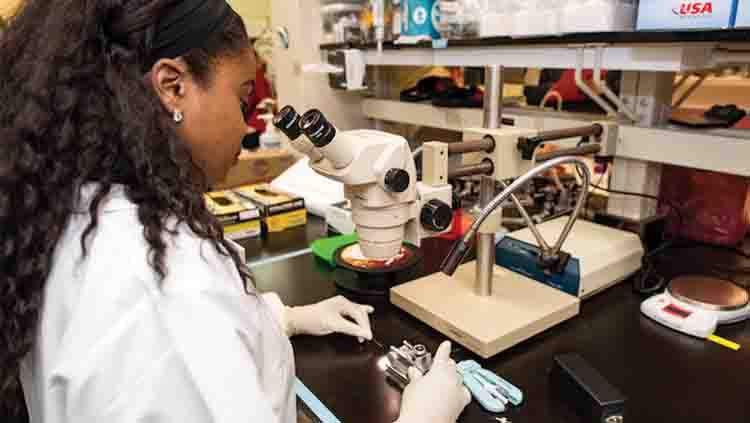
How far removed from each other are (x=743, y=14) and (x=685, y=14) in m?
0.11

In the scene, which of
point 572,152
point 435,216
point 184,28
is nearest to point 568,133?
point 572,152

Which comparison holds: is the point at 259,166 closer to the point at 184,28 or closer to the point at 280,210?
the point at 280,210

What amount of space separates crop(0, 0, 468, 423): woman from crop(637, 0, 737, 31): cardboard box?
3.14 ft

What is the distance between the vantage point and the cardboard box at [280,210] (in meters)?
1.74

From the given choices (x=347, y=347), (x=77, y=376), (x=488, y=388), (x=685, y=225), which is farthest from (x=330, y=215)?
(x=77, y=376)

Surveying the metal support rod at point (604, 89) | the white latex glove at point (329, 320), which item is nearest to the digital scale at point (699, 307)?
the metal support rod at point (604, 89)

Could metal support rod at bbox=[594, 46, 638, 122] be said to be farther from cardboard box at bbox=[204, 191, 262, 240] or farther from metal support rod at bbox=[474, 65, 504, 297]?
cardboard box at bbox=[204, 191, 262, 240]

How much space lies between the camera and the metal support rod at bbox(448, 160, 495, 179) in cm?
100

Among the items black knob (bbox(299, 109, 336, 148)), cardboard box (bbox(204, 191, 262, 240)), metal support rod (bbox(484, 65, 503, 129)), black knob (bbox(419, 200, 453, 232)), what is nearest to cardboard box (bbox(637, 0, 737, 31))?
metal support rod (bbox(484, 65, 503, 129))

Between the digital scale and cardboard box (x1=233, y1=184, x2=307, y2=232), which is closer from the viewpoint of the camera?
the digital scale

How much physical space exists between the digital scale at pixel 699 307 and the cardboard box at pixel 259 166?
2.09 meters

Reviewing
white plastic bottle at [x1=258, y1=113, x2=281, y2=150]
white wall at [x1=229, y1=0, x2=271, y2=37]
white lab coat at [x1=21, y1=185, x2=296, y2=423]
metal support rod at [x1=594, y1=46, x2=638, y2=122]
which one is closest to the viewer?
white lab coat at [x1=21, y1=185, x2=296, y2=423]

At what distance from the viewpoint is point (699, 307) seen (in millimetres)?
1100

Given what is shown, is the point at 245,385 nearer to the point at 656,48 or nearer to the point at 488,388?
the point at 488,388
